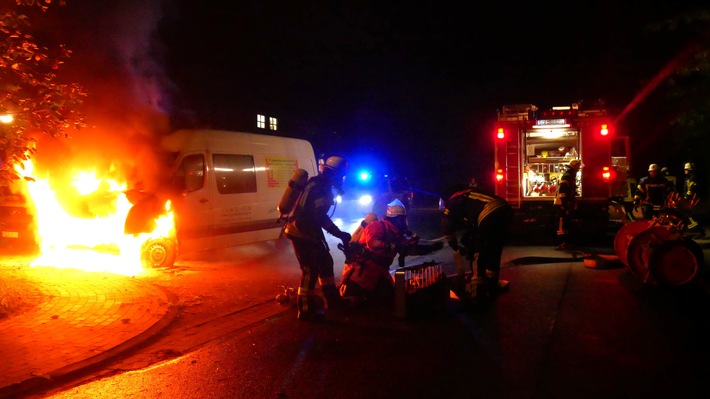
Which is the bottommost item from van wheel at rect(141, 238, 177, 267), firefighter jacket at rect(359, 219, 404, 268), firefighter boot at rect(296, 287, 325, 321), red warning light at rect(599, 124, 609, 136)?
firefighter boot at rect(296, 287, 325, 321)

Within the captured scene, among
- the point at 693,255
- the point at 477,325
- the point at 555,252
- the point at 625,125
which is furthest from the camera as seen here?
the point at 625,125

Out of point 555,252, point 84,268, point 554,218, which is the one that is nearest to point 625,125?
point 554,218

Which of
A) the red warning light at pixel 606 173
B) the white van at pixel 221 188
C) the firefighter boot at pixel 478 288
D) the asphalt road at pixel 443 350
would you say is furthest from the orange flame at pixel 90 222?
the red warning light at pixel 606 173

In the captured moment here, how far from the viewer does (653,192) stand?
11586mm

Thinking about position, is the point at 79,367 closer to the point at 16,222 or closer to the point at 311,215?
the point at 311,215

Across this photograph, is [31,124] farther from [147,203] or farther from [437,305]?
[437,305]

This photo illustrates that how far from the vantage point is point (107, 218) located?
9.42 meters

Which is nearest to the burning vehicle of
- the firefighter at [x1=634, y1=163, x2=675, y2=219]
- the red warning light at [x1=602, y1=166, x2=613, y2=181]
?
the red warning light at [x1=602, y1=166, x2=613, y2=181]

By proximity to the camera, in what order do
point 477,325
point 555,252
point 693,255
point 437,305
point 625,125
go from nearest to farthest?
1. point 477,325
2. point 437,305
3. point 693,255
4. point 555,252
5. point 625,125

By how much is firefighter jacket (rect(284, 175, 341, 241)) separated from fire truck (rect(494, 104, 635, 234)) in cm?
729

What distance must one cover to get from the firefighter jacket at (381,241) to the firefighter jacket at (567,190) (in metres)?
5.97

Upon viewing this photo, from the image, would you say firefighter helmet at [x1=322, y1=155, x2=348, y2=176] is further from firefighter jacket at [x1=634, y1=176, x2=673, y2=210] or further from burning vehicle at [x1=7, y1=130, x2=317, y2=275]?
firefighter jacket at [x1=634, y1=176, x2=673, y2=210]

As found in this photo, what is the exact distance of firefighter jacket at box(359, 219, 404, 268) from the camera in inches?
249

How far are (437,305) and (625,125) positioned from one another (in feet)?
56.4
